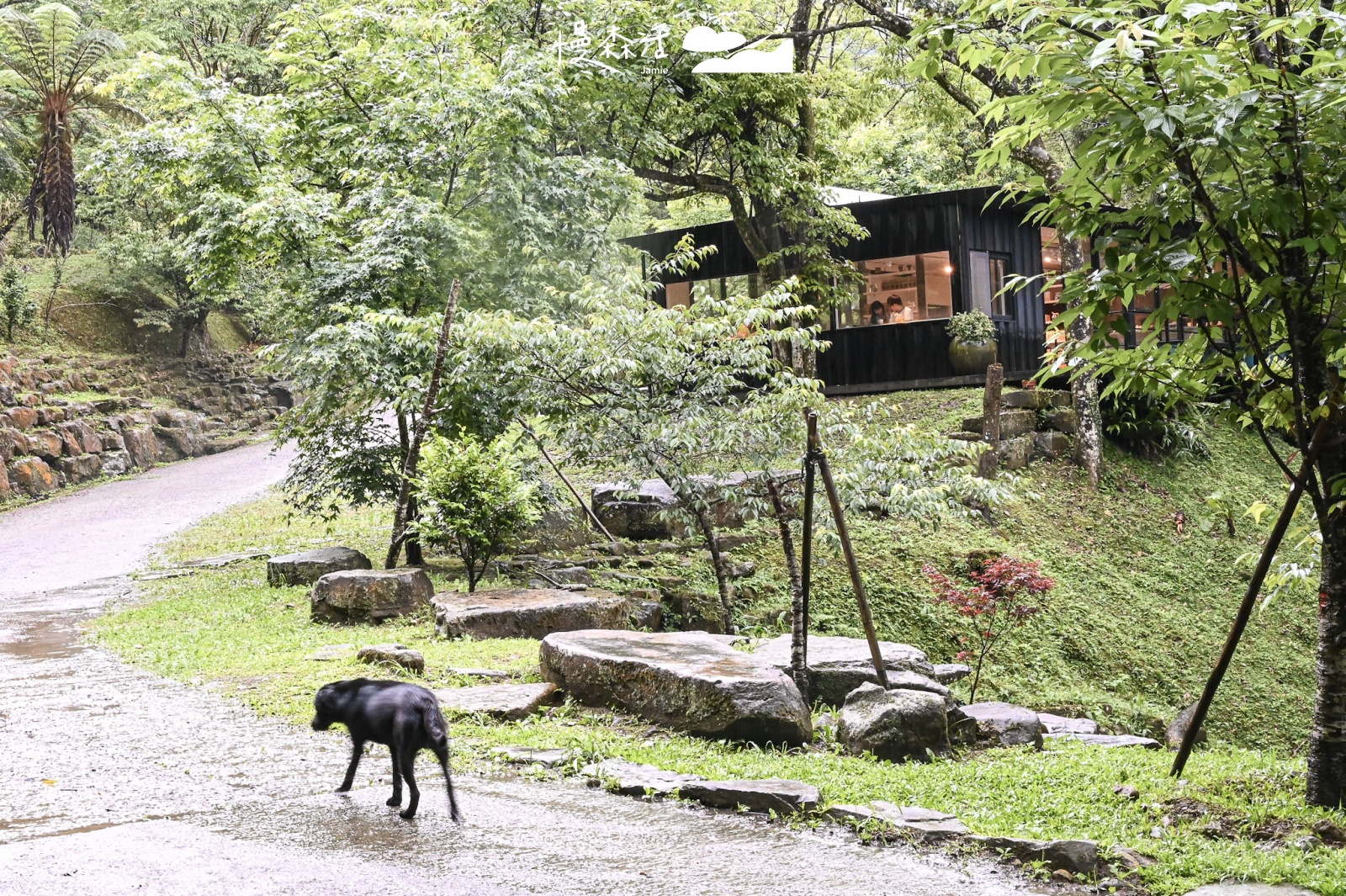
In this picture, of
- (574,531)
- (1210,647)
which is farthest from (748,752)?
(1210,647)

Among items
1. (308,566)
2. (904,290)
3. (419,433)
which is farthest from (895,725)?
(904,290)

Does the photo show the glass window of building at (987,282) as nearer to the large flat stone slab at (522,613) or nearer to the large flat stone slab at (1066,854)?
the large flat stone slab at (522,613)

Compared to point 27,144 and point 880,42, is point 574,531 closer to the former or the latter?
point 880,42

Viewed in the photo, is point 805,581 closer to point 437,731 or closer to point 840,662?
point 840,662

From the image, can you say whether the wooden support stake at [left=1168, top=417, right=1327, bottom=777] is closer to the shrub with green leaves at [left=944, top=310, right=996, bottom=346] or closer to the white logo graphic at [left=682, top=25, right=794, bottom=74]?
the white logo graphic at [left=682, top=25, right=794, bottom=74]

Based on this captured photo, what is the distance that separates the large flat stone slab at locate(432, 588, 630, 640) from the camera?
10.1 meters

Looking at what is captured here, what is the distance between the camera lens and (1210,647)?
50.1ft

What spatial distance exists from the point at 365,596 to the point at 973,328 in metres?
15.4

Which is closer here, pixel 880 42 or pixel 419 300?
pixel 419 300

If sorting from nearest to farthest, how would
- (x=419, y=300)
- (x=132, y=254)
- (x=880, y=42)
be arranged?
(x=419, y=300) < (x=880, y=42) < (x=132, y=254)

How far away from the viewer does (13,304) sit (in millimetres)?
27500

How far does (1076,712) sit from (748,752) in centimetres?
672

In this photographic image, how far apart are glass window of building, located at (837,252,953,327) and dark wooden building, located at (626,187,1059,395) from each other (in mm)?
18

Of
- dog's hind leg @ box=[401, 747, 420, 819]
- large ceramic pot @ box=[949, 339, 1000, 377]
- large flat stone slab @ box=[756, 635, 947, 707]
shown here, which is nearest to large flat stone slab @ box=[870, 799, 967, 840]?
dog's hind leg @ box=[401, 747, 420, 819]
